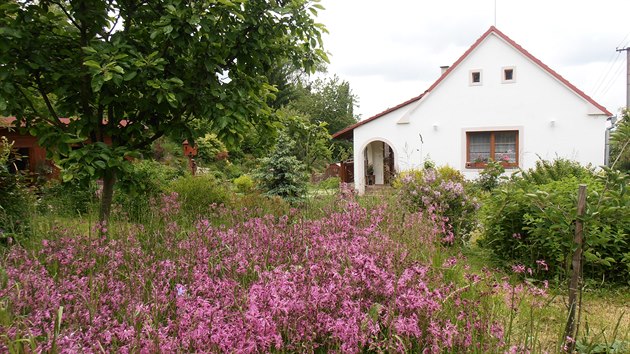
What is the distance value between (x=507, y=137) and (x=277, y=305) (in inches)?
630

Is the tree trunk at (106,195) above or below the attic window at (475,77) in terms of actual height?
below

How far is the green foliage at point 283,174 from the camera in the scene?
33.5 ft

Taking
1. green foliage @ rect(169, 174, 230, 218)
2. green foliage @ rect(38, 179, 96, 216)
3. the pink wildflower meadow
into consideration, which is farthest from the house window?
the pink wildflower meadow

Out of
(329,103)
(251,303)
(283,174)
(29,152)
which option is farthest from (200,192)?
(329,103)

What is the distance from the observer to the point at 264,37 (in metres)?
3.96

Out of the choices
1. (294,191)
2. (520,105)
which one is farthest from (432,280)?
(520,105)

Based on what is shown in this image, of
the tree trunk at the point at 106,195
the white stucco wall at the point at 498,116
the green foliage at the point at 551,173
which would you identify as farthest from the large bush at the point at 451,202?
the white stucco wall at the point at 498,116

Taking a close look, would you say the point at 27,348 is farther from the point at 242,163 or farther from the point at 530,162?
the point at 242,163

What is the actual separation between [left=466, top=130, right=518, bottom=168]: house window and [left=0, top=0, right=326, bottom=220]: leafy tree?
42.8ft

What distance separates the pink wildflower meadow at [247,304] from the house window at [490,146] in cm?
1403

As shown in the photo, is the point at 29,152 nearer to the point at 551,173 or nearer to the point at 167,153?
the point at 167,153

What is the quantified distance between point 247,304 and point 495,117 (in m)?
15.5

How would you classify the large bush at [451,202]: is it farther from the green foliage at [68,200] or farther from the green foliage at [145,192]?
the green foliage at [68,200]

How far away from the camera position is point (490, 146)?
16250mm
